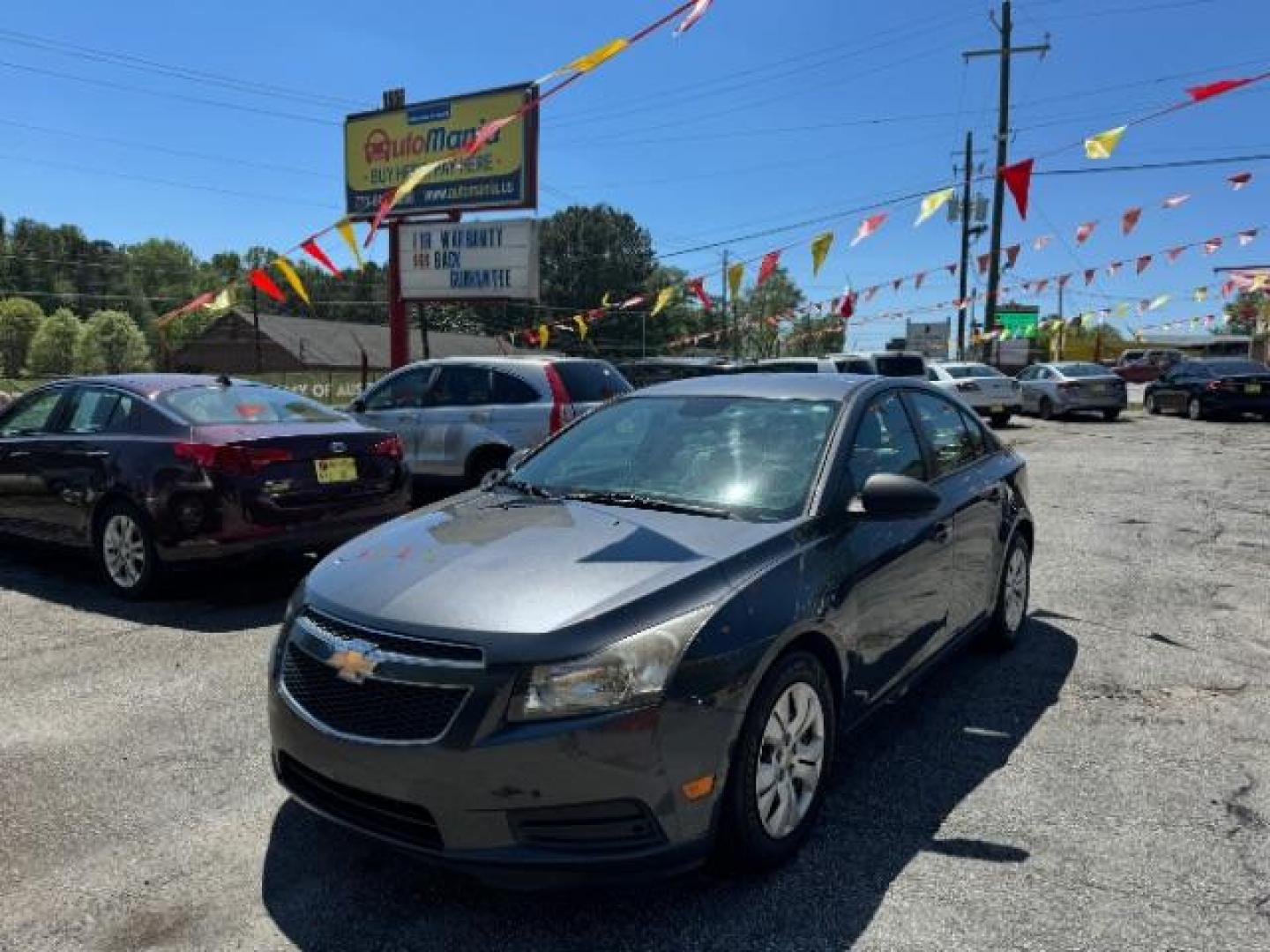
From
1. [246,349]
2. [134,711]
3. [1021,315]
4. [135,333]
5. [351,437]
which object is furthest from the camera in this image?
[135,333]

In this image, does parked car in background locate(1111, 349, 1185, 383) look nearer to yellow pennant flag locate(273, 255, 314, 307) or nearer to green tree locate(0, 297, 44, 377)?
yellow pennant flag locate(273, 255, 314, 307)

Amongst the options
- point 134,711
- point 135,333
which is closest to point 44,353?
point 135,333

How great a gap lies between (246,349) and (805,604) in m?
54.7

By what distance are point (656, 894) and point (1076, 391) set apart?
75.6 ft

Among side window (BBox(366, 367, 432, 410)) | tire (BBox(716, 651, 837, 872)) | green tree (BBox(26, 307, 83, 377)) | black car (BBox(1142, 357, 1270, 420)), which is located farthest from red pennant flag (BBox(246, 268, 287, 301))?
green tree (BBox(26, 307, 83, 377))

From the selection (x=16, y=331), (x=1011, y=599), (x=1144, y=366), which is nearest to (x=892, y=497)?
(x=1011, y=599)

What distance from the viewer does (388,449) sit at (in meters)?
6.79

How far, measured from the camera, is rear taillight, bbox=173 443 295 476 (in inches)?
230

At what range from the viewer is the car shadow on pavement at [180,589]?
577 centimetres

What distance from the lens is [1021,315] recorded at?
6644cm

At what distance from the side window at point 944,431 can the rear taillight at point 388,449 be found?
12.3ft

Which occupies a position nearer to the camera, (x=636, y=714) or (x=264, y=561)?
(x=636, y=714)

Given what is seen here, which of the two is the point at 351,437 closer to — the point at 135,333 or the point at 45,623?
the point at 45,623

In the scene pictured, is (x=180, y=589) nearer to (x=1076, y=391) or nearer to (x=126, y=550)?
(x=126, y=550)
